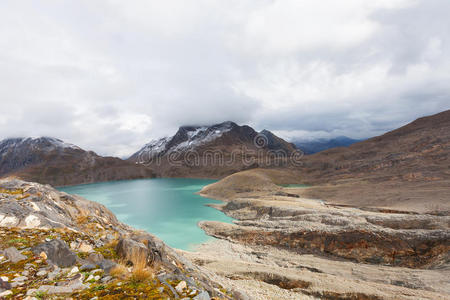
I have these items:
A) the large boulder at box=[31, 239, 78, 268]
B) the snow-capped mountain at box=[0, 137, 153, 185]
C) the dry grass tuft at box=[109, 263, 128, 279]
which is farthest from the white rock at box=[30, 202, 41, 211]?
the snow-capped mountain at box=[0, 137, 153, 185]

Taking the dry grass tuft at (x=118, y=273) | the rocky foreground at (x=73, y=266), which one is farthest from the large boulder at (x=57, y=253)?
the dry grass tuft at (x=118, y=273)

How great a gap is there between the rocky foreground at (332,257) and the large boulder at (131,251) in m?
7.92

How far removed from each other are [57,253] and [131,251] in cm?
177

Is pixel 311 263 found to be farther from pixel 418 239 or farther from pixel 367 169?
pixel 367 169

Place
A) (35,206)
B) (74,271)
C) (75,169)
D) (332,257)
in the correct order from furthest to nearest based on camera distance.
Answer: (75,169)
(332,257)
(35,206)
(74,271)

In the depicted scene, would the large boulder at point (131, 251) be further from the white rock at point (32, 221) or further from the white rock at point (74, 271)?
the white rock at point (32, 221)

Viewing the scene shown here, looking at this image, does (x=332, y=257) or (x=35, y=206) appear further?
(x=332, y=257)

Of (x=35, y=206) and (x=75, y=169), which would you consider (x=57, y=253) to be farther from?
(x=75, y=169)

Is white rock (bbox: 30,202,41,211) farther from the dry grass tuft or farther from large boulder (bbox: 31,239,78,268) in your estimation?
the dry grass tuft

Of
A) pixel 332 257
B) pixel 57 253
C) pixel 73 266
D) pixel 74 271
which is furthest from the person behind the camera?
pixel 332 257

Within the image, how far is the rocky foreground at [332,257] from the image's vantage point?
12977 mm

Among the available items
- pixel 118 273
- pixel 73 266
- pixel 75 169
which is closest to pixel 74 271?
pixel 73 266

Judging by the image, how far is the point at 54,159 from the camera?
185m

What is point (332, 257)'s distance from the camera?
2033 centimetres
